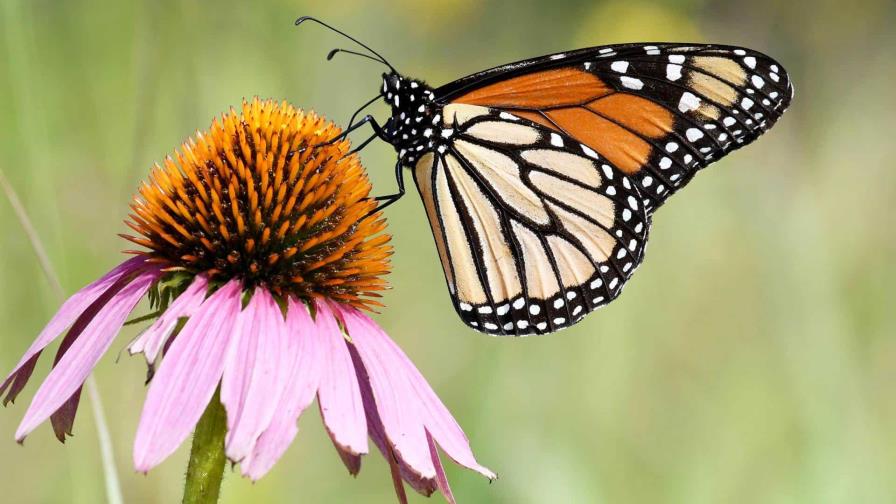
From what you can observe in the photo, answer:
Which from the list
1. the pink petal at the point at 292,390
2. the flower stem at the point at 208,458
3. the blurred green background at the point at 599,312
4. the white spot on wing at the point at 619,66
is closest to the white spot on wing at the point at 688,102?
the white spot on wing at the point at 619,66

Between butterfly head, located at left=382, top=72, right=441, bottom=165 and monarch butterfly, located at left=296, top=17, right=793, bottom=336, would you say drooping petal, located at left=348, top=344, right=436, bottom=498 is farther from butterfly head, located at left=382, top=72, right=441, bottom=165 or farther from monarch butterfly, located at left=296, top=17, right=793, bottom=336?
butterfly head, located at left=382, top=72, right=441, bottom=165

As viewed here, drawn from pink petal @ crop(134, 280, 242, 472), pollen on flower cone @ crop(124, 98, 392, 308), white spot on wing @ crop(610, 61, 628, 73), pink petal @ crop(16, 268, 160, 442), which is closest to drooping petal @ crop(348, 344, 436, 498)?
pollen on flower cone @ crop(124, 98, 392, 308)

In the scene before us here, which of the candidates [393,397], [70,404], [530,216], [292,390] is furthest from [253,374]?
[530,216]

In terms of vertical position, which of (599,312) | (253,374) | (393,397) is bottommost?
(599,312)

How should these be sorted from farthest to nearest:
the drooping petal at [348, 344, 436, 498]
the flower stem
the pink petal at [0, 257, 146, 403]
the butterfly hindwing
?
the butterfly hindwing
the drooping petal at [348, 344, 436, 498]
the pink petal at [0, 257, 146, 403]
the flower stem

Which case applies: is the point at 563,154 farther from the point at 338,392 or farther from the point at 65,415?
the point at 65,415

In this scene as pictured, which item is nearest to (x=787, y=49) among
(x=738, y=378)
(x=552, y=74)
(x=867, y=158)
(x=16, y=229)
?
(x=867, y=158)

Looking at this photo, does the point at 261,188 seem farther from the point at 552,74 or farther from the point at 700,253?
the point at 700,253
